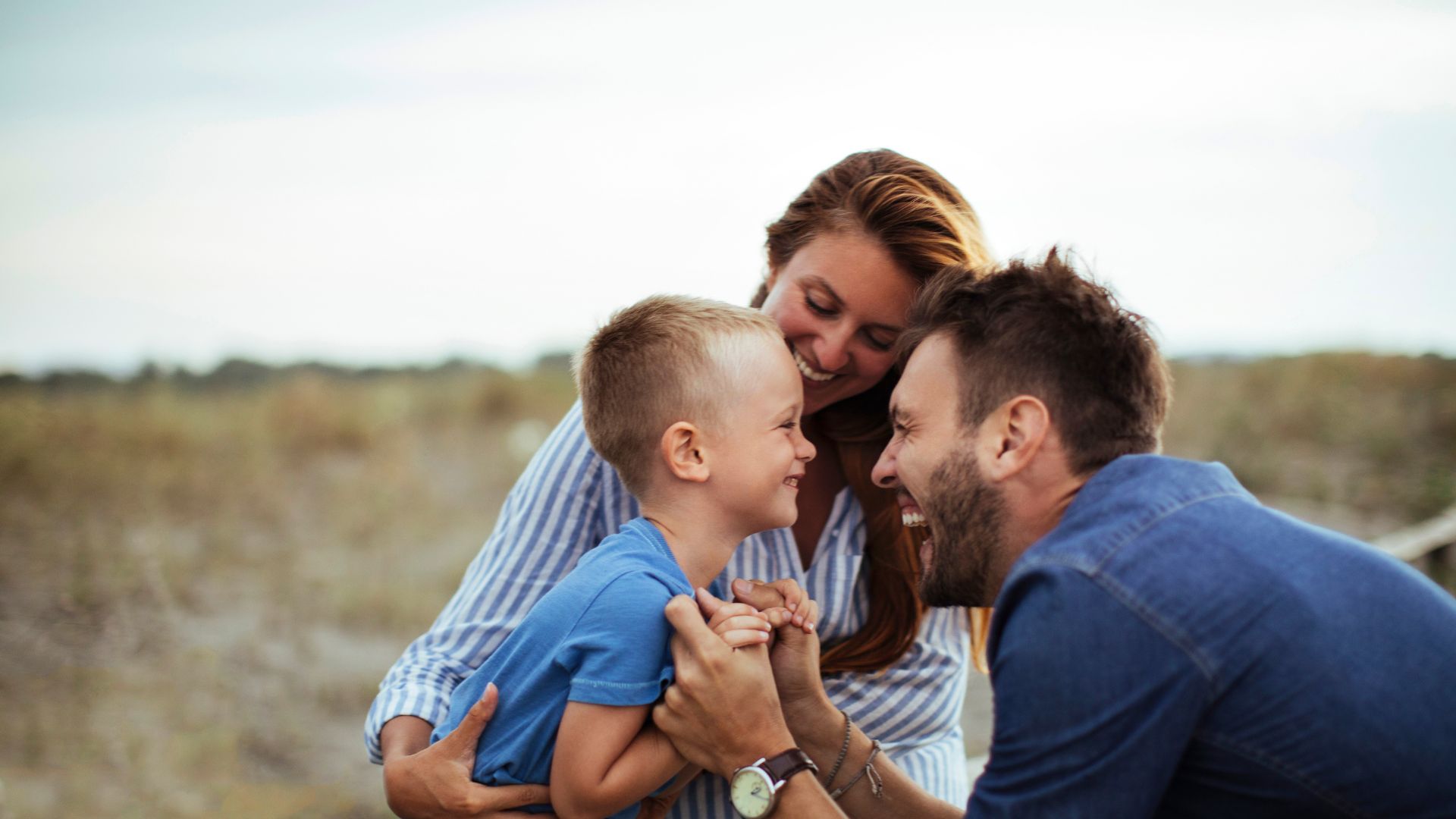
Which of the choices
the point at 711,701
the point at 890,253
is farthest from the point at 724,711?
the point at 890,253

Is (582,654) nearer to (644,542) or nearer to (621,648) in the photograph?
(621,648)

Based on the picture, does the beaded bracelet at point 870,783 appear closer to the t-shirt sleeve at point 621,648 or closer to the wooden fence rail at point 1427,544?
the t-shirt sleeve at point 621,648

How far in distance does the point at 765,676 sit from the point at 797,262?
112 centimetres

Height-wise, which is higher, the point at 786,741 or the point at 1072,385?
the point at 1072,385

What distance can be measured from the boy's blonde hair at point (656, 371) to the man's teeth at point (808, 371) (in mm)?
281

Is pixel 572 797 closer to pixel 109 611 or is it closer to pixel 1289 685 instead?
pixel 1289 685

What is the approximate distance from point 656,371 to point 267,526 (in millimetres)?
8269

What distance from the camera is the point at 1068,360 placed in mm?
1852

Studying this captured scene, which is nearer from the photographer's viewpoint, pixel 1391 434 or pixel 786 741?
pixel 786 741

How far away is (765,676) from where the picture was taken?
6.33 feet

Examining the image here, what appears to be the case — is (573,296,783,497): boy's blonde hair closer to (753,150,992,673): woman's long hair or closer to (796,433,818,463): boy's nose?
(796,433,818,463): boy's nose

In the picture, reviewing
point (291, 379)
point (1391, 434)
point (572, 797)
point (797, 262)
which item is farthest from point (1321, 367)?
point (572, 797)

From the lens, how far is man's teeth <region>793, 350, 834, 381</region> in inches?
100

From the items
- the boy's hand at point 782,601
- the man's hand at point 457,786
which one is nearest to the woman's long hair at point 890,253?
the boy's hand at point 782,601
